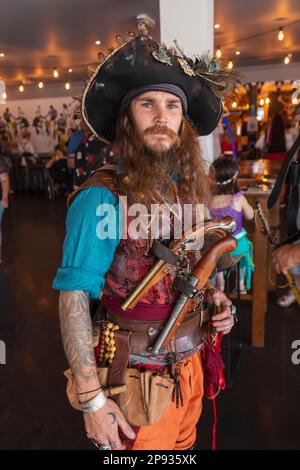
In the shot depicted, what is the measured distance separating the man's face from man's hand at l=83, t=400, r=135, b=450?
0.70 metres

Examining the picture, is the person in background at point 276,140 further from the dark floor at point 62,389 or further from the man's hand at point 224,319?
the man's hand at point 224,319

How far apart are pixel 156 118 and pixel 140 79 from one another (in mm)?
127

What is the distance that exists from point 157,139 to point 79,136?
4.73 m

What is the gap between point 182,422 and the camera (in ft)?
4.03

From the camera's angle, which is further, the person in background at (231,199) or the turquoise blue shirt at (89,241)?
the person in background at (231,199)

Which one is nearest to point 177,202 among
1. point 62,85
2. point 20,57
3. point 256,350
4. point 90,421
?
point 90,421

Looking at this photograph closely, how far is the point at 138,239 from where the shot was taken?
1053 mm

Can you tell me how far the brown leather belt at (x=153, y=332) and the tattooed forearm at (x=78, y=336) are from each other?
155 millimetres

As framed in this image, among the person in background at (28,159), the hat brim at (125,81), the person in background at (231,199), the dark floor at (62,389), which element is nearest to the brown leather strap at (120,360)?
the hat brim at (125,81)

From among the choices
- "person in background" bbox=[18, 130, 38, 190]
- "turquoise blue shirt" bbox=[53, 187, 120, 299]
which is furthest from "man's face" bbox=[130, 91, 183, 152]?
"person in background" bbox=[18, 130, 38, 190]

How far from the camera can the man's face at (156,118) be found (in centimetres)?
109

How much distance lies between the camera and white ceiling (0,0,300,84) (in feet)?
14.8

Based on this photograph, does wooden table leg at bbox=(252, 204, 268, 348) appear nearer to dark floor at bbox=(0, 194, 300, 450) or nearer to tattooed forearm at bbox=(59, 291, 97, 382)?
dark floor at bbox=(0, 194, 300, 450)
